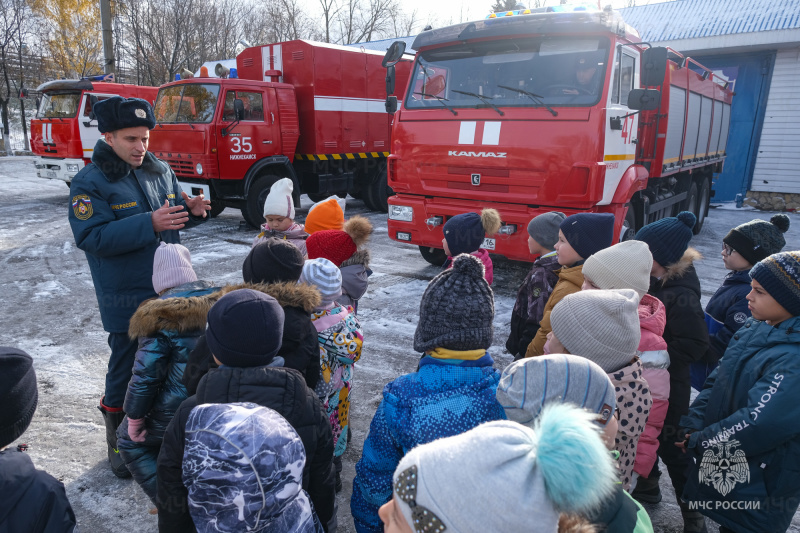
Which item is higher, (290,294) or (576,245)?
(576,245)

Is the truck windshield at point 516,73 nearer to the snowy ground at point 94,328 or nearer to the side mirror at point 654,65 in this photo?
the side mirror at point 654,65

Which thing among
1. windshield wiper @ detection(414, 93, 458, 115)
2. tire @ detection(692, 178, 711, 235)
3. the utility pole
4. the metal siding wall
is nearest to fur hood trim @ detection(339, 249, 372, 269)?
windshield wiper @ detection(414, 93, 458, 115)

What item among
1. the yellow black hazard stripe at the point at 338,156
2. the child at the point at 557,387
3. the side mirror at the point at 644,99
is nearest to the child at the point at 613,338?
the child at the point at 557,387

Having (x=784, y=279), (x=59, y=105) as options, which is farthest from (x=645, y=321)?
(x=59, y=105)

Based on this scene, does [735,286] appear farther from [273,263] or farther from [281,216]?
[281,216]

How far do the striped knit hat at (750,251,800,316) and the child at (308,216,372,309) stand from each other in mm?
1973

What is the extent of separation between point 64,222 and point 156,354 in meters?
9.25

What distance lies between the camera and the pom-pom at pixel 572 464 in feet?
2.79

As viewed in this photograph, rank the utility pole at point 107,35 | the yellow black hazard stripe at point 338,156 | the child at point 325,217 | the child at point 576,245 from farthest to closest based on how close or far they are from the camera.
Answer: the utility pole at point 107,35 → the yellow black hazard stripe at point 338,156 → the child at point 325,217 → the child at point 576,245

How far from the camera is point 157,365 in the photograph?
2.07 meters

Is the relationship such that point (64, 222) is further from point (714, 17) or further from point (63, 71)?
point (63, 71)

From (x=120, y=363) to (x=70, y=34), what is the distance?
103 feet

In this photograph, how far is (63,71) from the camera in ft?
87.0

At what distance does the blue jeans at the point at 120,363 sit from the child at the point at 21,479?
139 cm
